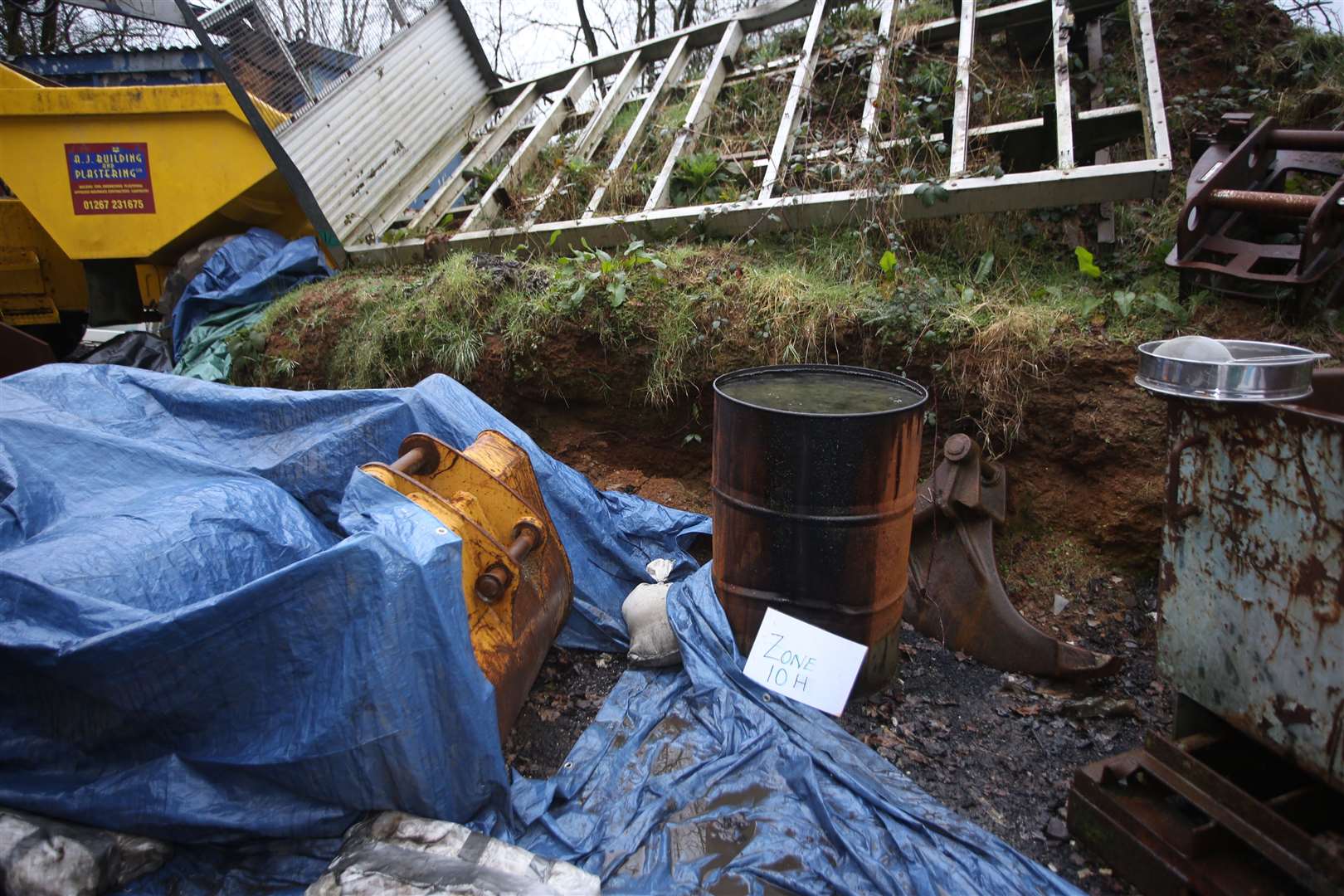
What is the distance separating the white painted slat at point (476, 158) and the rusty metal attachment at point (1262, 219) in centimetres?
457

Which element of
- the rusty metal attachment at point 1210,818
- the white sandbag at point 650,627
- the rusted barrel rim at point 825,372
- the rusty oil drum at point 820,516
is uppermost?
the rusted barrel rim at point 825,372

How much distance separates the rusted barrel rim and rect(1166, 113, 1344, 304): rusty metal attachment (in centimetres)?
131

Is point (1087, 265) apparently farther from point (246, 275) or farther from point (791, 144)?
point (246, 275)

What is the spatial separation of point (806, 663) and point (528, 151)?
15.1 feet

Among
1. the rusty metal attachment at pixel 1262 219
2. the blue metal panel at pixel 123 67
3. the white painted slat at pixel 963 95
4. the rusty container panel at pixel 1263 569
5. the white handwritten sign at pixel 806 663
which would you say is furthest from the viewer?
the blue metal panel at pixel 123 67

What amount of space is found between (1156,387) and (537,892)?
5.97 ft

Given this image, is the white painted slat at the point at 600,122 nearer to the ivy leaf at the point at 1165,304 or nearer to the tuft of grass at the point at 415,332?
the tuft of grass at the point at 415,332

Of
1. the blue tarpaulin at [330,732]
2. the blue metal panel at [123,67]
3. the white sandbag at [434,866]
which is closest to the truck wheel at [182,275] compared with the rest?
the blue metal panel at [123,67]

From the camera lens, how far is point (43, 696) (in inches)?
77.4

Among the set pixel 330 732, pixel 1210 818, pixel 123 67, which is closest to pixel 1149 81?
pixel 1210 818

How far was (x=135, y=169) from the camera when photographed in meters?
5.39

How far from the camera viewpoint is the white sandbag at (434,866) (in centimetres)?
181

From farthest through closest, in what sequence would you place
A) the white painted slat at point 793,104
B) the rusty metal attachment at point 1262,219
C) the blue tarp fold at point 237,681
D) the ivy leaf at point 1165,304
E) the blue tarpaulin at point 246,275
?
1. the blue tarpaulin at point 246,275
2. the white painted slat at point 793,104
3. the ivy leaf at point 1165,304
4. the rusty metal attachment at point 1262,219
5. the blue tarp fold at point 237,681

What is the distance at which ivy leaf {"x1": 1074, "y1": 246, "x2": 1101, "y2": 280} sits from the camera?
3609 mm
